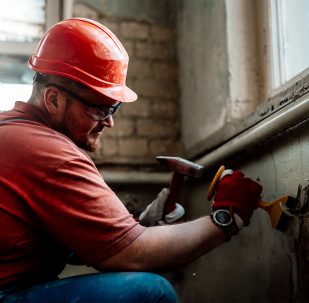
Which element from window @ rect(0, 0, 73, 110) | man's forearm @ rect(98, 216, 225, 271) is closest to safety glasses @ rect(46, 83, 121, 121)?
man's forearm @ rect(98, 216, 225, 271)

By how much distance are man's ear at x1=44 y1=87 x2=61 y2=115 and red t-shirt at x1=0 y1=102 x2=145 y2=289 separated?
0.19 m

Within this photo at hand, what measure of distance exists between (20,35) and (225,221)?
2.22m

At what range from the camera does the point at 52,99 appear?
162 cm

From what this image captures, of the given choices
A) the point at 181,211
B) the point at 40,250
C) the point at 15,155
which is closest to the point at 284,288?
the point at 181,211

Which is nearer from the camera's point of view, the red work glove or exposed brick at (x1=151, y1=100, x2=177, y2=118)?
the red work glove

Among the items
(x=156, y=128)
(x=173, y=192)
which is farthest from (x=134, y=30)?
(x=173, y=192)

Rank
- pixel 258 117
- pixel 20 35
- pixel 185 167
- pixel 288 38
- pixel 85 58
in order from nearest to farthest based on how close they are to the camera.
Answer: pixel 85 58, pixel 185 167, pixel 258 117, pixel 288 38, pixel 20 35

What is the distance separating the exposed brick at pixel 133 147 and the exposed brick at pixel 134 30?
2.35 ft

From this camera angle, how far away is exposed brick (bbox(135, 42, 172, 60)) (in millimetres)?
3352

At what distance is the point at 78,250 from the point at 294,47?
4.64ft

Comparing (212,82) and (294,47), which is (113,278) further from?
(212,82)

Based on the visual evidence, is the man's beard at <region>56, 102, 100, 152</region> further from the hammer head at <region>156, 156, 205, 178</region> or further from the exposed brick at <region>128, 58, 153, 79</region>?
the exposed brick at <region>128, 58, 153, 79</region>

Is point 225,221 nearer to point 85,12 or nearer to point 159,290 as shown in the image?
point 159,290

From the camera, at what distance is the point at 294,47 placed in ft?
7.29
